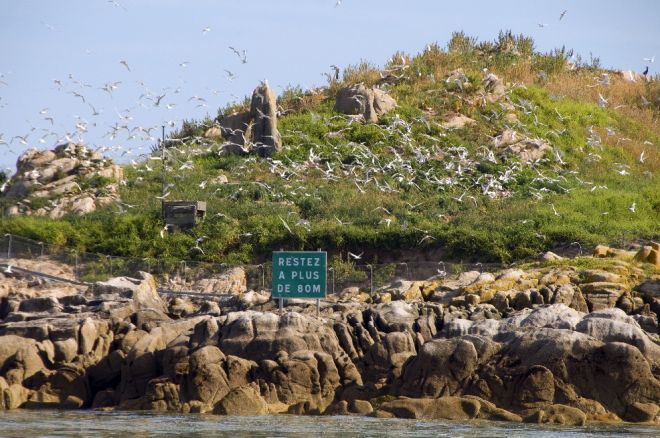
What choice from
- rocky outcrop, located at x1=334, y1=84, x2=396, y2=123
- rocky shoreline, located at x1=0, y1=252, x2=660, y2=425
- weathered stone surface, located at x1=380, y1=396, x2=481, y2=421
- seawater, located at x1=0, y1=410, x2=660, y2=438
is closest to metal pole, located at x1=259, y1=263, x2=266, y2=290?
rocky shoreline, located at x1=0, y1=252, x2=660, y2=425

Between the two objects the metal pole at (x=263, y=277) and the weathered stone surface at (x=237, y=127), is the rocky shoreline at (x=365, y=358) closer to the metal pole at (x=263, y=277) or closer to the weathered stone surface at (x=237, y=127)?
the metal pole at (x=263, y=277)

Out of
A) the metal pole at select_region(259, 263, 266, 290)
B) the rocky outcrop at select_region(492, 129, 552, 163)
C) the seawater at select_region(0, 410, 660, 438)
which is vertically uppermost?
the rocky outcrop at select_region(492, 129, 552, 163)

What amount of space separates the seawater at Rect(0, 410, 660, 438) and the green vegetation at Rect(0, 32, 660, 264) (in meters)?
14.8

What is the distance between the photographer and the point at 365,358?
2983cm

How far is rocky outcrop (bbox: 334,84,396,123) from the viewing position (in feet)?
190

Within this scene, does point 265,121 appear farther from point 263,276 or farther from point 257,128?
point 263,276

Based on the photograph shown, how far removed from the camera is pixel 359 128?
57.0 meters

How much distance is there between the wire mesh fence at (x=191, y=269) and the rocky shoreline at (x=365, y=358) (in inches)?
257

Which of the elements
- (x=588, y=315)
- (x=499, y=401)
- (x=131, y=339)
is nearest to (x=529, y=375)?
(x=499, y=401)

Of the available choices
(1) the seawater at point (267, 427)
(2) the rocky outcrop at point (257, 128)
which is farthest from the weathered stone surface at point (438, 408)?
(2) the rocky outcrop at point (257, 128)

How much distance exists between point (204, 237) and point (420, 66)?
20209 millimetres

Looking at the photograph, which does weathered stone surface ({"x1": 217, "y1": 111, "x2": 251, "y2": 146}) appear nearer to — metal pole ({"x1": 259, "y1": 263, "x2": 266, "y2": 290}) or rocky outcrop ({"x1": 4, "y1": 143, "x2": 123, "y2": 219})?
rocky outcrop ({"x1": 4, "y1": 143, "x2": 123, "y2": 219})

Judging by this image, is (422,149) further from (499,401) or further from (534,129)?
(499,401)

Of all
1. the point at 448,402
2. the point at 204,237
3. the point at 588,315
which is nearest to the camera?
the point at 448,402
